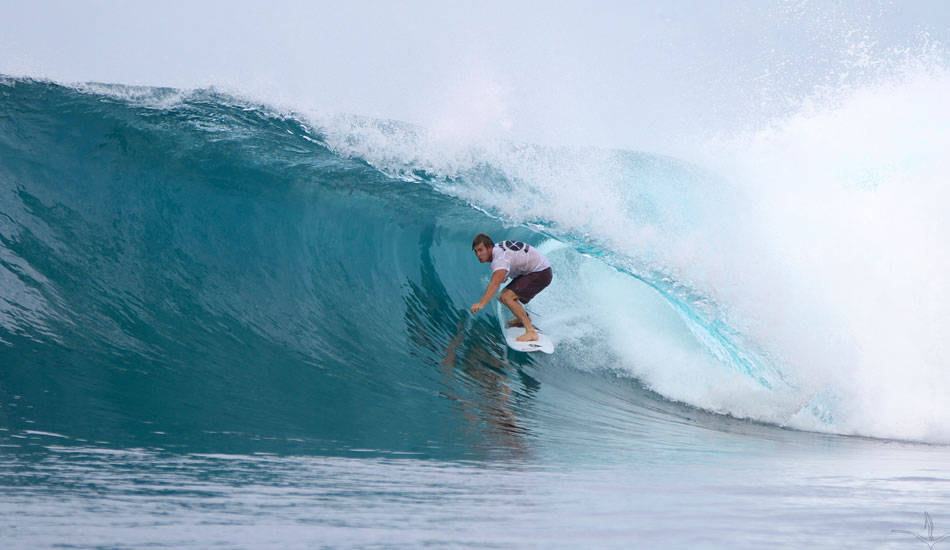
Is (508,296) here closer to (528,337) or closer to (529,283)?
(529,283)

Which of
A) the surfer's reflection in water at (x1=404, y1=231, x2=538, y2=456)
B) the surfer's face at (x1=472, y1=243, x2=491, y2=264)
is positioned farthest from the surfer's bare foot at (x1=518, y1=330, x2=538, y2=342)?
the surfer's face at (x1=472, y1=243, x2=491, y2=264)

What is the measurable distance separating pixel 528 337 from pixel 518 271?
0.57 m

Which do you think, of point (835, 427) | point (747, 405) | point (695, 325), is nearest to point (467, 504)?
point (747, 405)

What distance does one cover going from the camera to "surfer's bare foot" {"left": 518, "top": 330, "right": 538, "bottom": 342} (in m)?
5.78

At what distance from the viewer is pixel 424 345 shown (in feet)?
18.0

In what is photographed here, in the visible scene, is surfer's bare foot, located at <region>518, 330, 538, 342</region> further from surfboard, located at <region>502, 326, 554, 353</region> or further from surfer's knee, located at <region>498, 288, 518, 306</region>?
surfer's knee, located at <region>498, 288, 518, 306</region>

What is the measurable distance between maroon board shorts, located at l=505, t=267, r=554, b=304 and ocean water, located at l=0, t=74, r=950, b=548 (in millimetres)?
506

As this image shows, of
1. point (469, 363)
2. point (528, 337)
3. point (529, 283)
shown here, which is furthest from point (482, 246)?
point (528, 337)

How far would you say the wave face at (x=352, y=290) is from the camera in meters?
3.73

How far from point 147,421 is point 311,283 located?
294 centimetres

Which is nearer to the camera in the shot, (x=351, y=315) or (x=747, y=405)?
(x=747, y=405)

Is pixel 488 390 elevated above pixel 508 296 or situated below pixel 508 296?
below

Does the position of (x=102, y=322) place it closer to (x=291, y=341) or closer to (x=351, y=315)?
(x=291, y=341)

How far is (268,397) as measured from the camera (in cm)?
381
